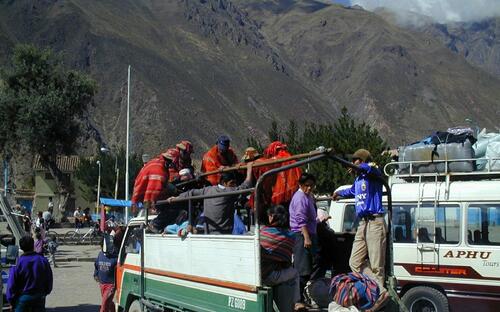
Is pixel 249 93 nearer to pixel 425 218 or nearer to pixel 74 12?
pixel 74 12

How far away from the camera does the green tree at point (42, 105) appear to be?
50.8 m

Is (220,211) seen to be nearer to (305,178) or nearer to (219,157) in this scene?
(305,178)

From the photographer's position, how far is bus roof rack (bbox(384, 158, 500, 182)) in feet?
36.3

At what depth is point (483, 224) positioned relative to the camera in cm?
1086

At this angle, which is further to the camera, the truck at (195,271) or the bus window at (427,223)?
the bus window at (427,223)

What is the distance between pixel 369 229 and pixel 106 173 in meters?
58.5

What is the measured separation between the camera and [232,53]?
584 feet

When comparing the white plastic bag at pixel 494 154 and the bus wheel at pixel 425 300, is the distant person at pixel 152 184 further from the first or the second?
the white plastic bag at pixel 494 154

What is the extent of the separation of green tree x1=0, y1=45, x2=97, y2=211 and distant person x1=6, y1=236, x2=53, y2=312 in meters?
43.6

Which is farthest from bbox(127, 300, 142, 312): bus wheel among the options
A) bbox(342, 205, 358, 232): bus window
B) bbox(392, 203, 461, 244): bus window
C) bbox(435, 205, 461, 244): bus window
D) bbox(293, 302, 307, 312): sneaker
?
bbox(435, 205, 461, 244): bus window

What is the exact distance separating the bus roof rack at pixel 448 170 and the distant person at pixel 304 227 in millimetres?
4203

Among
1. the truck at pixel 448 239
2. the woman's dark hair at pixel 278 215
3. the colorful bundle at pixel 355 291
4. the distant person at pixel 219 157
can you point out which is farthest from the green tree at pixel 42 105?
the colorful bundle at pixel 355 291

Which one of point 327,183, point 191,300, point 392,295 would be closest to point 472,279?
point 392,295

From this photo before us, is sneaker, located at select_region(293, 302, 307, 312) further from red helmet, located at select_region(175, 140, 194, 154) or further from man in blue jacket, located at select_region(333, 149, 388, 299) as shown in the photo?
red helmet, located at select_region(175, 140, 194, 154)
